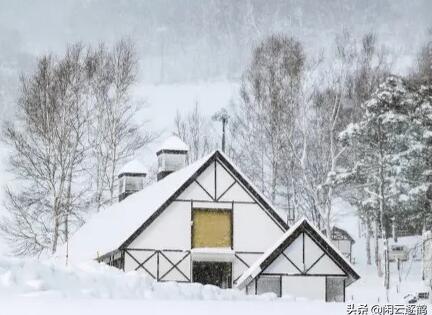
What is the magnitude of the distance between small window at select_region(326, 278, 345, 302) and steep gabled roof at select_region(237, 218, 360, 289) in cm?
35

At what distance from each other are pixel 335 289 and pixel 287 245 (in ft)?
6.74

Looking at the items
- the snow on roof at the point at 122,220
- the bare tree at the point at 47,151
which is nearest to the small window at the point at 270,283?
the snow on roof at the point at 122,220

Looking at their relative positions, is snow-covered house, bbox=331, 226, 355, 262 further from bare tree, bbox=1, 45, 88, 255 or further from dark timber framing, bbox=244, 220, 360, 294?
dark timber framing, bbox=244, 220, 360, 294

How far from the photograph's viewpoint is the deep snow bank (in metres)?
9.16

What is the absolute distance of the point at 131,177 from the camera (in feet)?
119

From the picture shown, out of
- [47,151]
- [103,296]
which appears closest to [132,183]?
[47,151]

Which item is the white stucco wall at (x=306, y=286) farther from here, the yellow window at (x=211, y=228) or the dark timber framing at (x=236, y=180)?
→ the yellow window at (x=211, y=228)

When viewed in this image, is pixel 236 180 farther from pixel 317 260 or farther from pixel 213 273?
pixel 317 260

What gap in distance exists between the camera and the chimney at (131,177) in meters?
35.9

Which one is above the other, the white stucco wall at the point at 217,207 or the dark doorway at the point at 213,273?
the white stucco wall at the point at 217,207

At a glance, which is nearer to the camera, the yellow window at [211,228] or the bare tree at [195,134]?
the yellow window at [211,228]

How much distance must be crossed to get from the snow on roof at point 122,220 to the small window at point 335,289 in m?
5.48

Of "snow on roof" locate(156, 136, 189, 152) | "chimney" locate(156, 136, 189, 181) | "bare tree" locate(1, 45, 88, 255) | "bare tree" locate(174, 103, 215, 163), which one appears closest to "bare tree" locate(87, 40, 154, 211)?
"bare tree" locate(1, 45, 88, 255)

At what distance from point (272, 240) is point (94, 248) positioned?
6.38 meters
